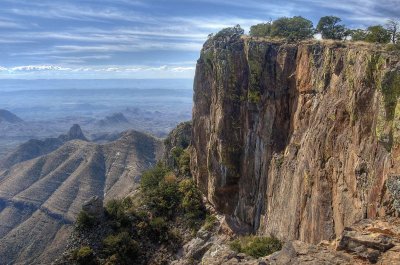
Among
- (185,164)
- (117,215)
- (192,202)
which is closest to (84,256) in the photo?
(117,215)

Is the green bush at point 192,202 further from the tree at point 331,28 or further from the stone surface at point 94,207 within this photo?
the tree at point 331,28

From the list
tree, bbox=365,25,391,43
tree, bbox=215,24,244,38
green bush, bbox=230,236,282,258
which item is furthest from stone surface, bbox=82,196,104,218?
tree, bbox=365,25,391,43

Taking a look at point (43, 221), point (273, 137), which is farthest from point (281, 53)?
point (43, 221)

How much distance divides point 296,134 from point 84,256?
25418 millimetres

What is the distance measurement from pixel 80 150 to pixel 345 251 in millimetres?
181322

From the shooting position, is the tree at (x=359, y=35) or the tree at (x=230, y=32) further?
the tree at (x=230, y=32)

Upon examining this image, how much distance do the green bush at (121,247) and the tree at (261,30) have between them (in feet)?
90.2

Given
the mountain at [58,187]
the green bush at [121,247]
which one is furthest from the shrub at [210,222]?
the mountain at [58,187]

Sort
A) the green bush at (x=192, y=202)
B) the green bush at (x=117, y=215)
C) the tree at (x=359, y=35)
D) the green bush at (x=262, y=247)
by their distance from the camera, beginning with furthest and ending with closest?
the green bush at (x=192, y=202), the green bush at (x=117, y=215), the tree at (x=359, y=35), the green bush at (x=262, y=247)

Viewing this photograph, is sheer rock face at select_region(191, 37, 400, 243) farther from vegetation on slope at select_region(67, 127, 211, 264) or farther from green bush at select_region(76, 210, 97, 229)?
green bush at select_region(76, 210, 97, 229)

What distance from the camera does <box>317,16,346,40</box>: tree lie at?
3919cm

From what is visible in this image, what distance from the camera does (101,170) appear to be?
559 ft

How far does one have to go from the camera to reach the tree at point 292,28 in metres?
41.5

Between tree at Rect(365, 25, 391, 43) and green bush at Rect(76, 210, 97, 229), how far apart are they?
114 feet
